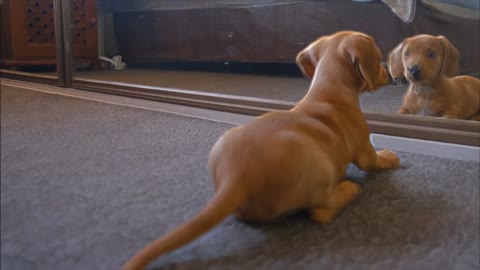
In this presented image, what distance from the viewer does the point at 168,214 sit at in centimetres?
64

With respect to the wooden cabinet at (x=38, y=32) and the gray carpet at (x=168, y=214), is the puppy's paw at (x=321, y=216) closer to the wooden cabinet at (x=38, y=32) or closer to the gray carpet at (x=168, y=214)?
the gray carpet at (x=168, y=214)

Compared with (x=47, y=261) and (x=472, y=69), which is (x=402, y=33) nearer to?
A: (x=472, y=69)

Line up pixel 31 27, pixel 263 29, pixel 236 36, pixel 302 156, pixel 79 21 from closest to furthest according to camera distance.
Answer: pixel 302 156 → pixel 31 27 → pixel 79 21 → pixel 263 29 → pixel 236 36

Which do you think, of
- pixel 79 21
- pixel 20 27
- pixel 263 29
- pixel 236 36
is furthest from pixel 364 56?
pixel 236 36

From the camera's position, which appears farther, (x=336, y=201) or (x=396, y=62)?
(x=396, y=62)

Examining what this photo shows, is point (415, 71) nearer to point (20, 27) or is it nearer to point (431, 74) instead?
point (431, 74)

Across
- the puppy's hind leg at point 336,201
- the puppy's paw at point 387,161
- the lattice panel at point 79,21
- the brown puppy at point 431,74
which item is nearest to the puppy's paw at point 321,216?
the puppy's hind leg at point 336,201

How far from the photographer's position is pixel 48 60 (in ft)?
5.27

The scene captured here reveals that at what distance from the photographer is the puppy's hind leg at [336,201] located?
63 cm

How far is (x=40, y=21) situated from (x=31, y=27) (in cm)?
2

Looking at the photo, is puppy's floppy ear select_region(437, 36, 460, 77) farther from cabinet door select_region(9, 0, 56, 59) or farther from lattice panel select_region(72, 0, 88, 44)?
lattice panel select_region(72, 0, 88, 44)

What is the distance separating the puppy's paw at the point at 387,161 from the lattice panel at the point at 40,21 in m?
0.57

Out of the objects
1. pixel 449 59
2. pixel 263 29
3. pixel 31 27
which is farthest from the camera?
pixel 263 29

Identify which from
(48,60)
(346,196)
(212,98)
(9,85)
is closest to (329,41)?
(346,196)
